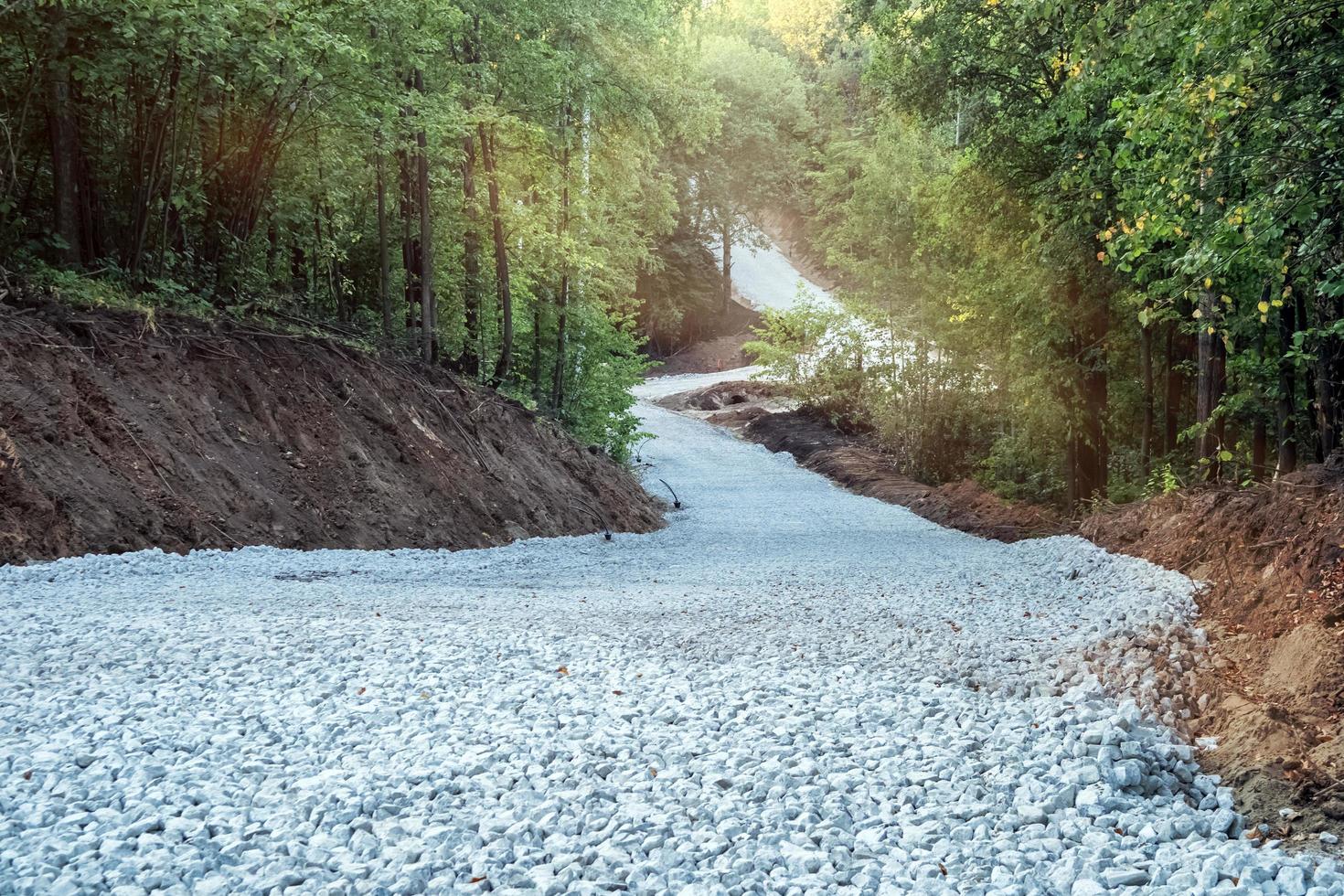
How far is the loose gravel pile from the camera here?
2924 mm

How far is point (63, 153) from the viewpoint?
9148 mm

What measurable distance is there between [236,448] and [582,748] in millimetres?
6784

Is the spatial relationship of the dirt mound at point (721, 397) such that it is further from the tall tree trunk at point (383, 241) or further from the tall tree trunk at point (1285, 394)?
the tall tree trunk at point (1285, 394)

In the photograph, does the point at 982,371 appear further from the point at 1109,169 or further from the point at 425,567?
the point at 425,567

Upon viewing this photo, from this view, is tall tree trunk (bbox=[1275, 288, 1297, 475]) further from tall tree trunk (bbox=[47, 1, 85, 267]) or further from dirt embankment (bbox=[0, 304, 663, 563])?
tall tree trunk (bbox=[47, 1, 85, 267])

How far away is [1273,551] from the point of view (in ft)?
21.9

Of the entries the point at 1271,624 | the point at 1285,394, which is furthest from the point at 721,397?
the point at 1271,624

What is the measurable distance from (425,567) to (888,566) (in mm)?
4721

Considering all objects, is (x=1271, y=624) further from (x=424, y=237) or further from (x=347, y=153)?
(x=347, y=153)

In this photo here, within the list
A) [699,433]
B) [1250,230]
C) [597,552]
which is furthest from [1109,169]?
[699,433]

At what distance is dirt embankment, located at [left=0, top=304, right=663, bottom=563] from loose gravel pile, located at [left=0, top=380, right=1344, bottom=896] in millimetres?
900

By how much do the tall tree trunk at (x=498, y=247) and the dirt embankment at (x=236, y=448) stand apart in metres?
2.21

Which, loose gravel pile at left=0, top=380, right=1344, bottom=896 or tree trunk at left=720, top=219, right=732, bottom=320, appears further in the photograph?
tree trunk at left=720, top=219, right=732, bottom=320

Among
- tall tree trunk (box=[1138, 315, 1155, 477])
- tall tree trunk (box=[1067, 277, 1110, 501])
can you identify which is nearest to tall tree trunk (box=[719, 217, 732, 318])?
tall tree trunk (box=[1067, 277, 1110, 501])
